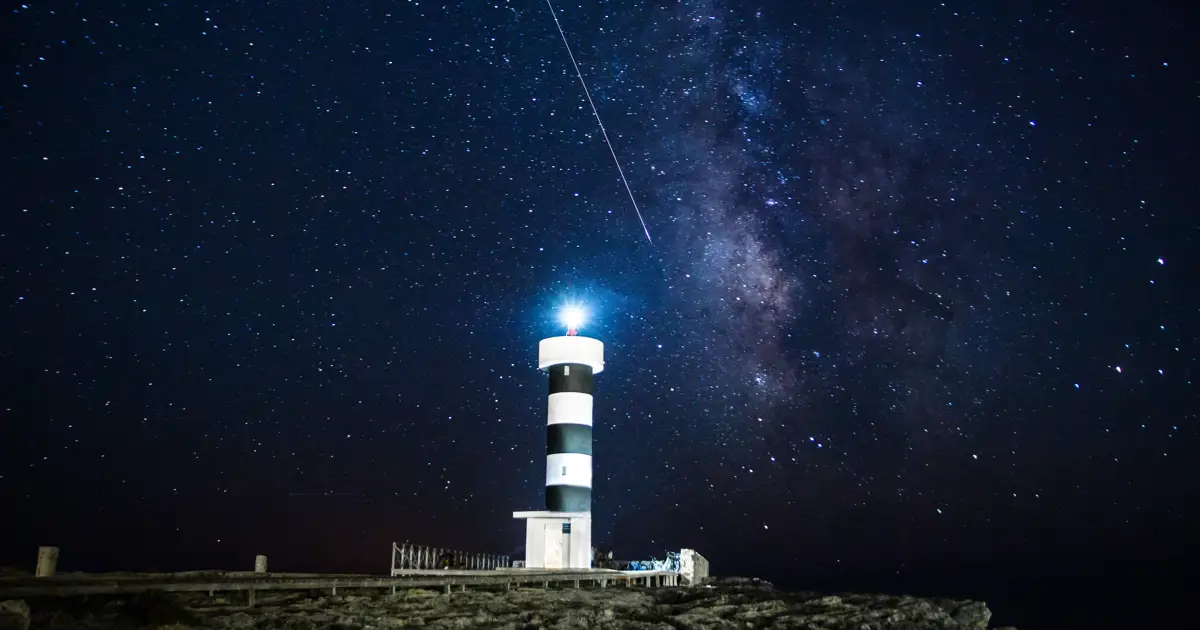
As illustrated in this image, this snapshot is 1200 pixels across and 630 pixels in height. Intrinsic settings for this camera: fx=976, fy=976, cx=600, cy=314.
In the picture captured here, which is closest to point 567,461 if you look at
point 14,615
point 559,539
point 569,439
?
point 569,439

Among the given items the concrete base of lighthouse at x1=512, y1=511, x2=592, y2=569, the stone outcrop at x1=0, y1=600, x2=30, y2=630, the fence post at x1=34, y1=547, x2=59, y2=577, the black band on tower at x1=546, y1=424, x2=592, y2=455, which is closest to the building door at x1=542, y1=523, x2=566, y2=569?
the concrete base of lighthouse at x1=512, y1=511, x2=592, y2=569

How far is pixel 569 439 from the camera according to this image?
40.4m

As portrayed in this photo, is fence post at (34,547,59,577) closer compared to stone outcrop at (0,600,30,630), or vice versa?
stone outcrop at (0,600,30,630)

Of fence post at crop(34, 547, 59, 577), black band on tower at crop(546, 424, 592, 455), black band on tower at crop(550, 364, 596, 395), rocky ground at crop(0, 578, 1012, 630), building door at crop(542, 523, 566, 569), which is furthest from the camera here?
black band on tower at crop(550, 364, 596, 395)

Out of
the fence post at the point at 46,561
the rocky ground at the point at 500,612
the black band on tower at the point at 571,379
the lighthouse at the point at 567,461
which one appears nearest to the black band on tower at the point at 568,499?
the lighthouse at the point at 567,461

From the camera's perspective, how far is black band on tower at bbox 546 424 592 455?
40375mm

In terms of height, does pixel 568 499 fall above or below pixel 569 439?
below

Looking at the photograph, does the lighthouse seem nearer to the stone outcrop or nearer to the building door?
the building door

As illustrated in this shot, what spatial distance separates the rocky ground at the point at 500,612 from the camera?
48.0ft

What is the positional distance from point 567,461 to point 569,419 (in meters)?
1.75

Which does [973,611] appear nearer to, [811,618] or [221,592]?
[811,618]

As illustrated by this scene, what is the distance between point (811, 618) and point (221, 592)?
1331 centimetres

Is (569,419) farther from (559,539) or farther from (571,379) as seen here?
(559,539)

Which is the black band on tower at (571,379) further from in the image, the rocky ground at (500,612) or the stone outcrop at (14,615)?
the stone outcrop at (14,615)
